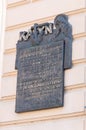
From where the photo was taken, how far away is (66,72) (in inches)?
370

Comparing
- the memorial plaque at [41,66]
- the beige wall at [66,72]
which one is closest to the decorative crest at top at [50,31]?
the memorial plaque at [41,66]

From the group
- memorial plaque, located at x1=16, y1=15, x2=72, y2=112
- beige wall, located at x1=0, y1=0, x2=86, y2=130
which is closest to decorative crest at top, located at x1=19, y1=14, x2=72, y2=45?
memorial plaque, located at x1=16, y1=15, x2=72, y2=112

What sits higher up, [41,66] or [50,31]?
[50,31]

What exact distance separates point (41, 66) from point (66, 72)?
490 millimetres

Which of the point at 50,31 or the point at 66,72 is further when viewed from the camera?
the point at 50,31

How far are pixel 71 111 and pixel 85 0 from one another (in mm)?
1845

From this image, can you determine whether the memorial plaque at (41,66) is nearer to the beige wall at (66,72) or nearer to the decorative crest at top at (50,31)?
the decorative crest at top at (50,31)

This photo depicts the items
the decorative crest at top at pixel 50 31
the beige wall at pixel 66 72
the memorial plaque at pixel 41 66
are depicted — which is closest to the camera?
the beige wall at pixel 66 72

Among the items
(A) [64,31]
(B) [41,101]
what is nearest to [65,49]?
(A) [64,31]

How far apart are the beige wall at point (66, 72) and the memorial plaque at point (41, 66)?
0.37 ft

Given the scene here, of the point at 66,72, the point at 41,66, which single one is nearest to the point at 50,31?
the point at 41,66

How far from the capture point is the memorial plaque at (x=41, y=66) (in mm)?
9391

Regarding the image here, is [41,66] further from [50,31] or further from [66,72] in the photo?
[50,31]

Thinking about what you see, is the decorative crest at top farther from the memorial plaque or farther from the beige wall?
the beige wall
